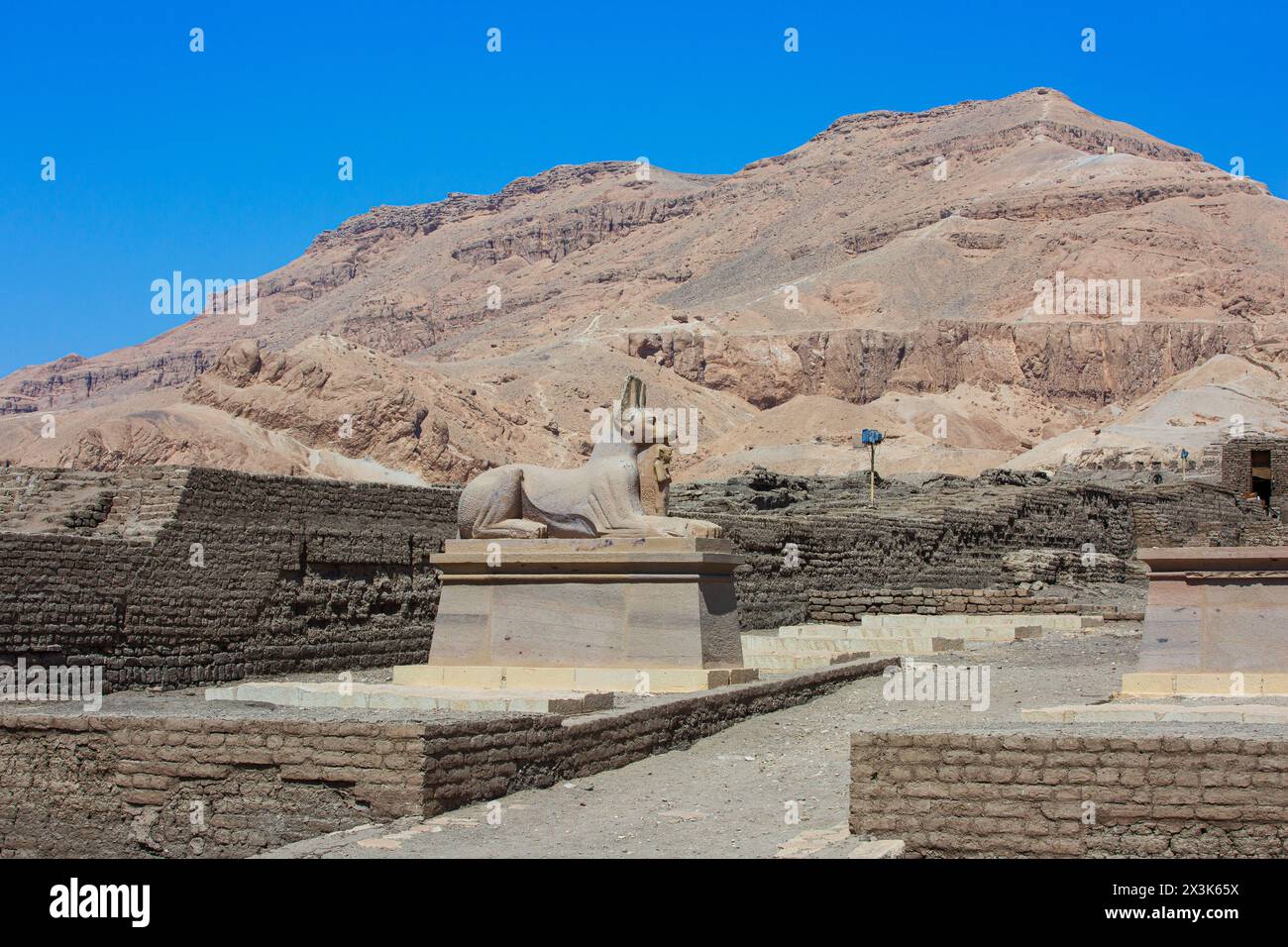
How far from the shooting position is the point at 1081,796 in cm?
652

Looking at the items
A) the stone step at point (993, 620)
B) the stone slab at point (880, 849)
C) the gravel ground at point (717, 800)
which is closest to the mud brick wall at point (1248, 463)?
the stone step at point (993, 620)

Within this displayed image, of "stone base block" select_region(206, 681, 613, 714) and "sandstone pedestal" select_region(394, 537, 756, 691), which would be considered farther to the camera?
"sandstone pedestal" select_region(394, 537, 756, 691)

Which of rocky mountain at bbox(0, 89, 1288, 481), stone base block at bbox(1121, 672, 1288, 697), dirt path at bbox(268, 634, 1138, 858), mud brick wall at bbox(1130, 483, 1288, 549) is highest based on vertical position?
rocky mountain at bbox(0, 89, 1288, 481)

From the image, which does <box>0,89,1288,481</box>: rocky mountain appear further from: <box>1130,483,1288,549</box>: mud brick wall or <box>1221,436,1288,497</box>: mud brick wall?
<box>1130,483,1288,549</box>: mud brick wall

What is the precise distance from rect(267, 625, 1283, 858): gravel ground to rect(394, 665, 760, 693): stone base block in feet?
1.72

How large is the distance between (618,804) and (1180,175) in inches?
3950

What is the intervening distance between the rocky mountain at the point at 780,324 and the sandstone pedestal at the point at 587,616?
106ft

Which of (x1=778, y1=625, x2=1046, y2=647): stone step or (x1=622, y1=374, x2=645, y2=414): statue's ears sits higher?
(x1=622, y1=374, x2=645, y2=414): statue's ears

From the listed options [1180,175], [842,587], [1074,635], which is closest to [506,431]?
[842,587]

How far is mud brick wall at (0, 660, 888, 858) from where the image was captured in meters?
7.46

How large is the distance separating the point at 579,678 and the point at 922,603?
8.93 m

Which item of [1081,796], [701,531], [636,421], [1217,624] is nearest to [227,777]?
[1081,796]

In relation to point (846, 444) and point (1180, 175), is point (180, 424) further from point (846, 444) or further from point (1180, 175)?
point (1180, 175)

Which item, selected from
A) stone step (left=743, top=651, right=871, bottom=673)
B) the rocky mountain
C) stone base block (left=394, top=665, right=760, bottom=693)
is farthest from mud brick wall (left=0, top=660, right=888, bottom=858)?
the rocky mountain
